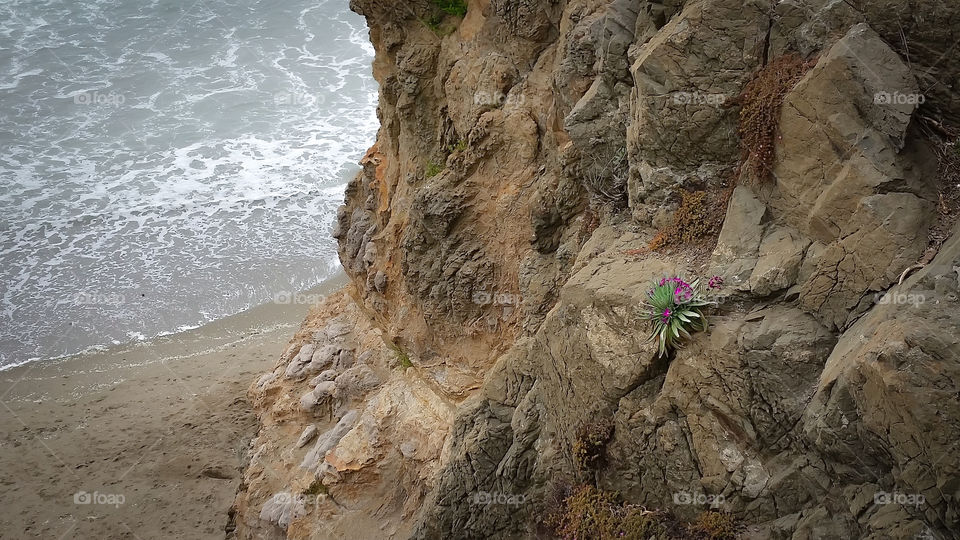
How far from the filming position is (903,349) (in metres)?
4.77

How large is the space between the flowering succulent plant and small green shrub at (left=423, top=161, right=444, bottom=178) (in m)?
5.94

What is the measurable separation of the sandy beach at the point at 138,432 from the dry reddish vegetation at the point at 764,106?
11.4 meters

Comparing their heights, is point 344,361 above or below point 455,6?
below

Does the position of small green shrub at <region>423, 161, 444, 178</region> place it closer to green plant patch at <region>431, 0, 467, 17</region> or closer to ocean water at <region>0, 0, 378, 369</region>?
green plant patch at <region>431, 0, 467, 17</region>

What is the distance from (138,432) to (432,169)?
9.41 meters

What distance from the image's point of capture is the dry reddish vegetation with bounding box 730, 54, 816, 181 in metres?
6.49

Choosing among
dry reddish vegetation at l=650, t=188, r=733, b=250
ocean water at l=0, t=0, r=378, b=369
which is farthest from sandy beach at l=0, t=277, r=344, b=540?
dry reddish vegetation at l=650, t=188, r=733, b=250

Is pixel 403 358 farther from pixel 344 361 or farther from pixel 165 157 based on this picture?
pixel 165 157

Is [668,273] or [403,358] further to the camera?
[403,358]

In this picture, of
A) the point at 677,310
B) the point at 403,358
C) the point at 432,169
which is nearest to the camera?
the point at 677,310

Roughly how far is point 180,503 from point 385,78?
9261 millimetres

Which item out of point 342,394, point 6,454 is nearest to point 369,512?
point 342,394

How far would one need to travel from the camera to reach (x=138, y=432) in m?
15.4

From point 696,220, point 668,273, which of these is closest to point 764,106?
point 696,220
